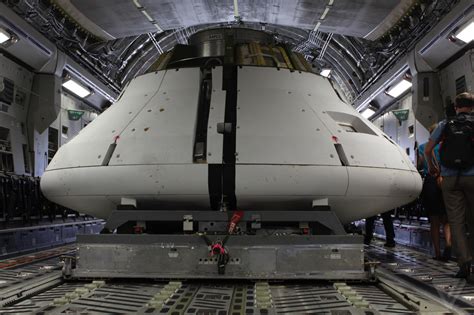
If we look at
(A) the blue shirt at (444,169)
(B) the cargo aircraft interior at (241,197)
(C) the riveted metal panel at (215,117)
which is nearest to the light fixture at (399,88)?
(B) the cargo aircraft interior at (241,197)

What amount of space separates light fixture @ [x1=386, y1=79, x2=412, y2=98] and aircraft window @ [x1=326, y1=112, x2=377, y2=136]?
5.60 meters

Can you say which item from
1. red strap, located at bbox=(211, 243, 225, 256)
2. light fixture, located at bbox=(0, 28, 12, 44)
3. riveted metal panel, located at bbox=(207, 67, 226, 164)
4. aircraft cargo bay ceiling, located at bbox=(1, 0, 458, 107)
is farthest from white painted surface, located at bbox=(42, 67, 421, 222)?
aircraft cargo bay ceiling, located at bbox=(1, 0, 458, 107)

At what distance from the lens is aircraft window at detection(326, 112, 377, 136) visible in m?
4.40

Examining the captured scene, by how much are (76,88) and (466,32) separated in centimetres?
756

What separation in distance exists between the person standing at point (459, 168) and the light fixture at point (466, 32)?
297 centimetres

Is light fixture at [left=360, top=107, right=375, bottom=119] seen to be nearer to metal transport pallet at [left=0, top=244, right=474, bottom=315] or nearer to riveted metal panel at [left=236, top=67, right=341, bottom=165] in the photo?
riveted metal panel at [left=236, top=67, right=341, bottom=165]

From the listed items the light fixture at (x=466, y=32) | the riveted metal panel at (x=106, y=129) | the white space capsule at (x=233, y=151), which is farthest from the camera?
the light fixture at (x=466, y=32)

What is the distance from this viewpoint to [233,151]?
3799 mm

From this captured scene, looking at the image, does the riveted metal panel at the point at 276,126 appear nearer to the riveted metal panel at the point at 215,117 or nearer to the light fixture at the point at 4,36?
the riveted metal panel at the point at 215,117

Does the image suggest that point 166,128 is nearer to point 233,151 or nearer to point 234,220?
point 233,151

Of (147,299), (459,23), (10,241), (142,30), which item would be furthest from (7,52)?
(459,23)

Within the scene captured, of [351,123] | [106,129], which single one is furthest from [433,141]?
[106,129]

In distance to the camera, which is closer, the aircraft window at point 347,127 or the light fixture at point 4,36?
the aircraft window at point 347,127

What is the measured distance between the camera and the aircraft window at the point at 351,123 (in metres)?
4.40
